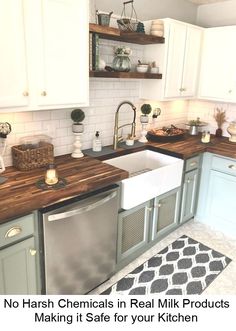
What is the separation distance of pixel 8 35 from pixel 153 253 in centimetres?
215

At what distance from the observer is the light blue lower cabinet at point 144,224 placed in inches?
91.0

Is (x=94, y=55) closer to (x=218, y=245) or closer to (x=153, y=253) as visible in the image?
(x=153, y=253)

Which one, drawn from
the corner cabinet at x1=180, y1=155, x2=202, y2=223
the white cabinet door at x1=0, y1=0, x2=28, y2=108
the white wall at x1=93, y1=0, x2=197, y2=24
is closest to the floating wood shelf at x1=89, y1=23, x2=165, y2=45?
the white wall at x1=93, y1=0, x2=197, y2=24

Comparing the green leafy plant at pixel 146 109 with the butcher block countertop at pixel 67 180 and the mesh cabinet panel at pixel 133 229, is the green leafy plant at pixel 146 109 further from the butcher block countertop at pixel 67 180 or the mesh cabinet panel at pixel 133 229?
the mesh cabinet panel at pixel 133 229

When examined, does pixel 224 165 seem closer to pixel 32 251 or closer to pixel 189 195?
pixel 189 195

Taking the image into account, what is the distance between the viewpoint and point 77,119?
7.76 feet

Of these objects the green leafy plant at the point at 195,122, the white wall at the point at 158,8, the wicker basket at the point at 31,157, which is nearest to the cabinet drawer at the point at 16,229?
the wicker basket at the point at 31,157

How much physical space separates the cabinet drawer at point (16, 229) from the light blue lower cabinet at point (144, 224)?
2.61ft

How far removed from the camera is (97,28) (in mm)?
2121

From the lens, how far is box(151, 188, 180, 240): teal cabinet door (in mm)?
2589

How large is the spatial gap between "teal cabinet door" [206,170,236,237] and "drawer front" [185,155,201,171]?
6.8 inches

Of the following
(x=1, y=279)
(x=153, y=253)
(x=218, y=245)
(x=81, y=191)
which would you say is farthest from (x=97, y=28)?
(x=218, y=245)

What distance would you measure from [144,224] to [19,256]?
119cm

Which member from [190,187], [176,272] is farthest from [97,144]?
[176,272]
